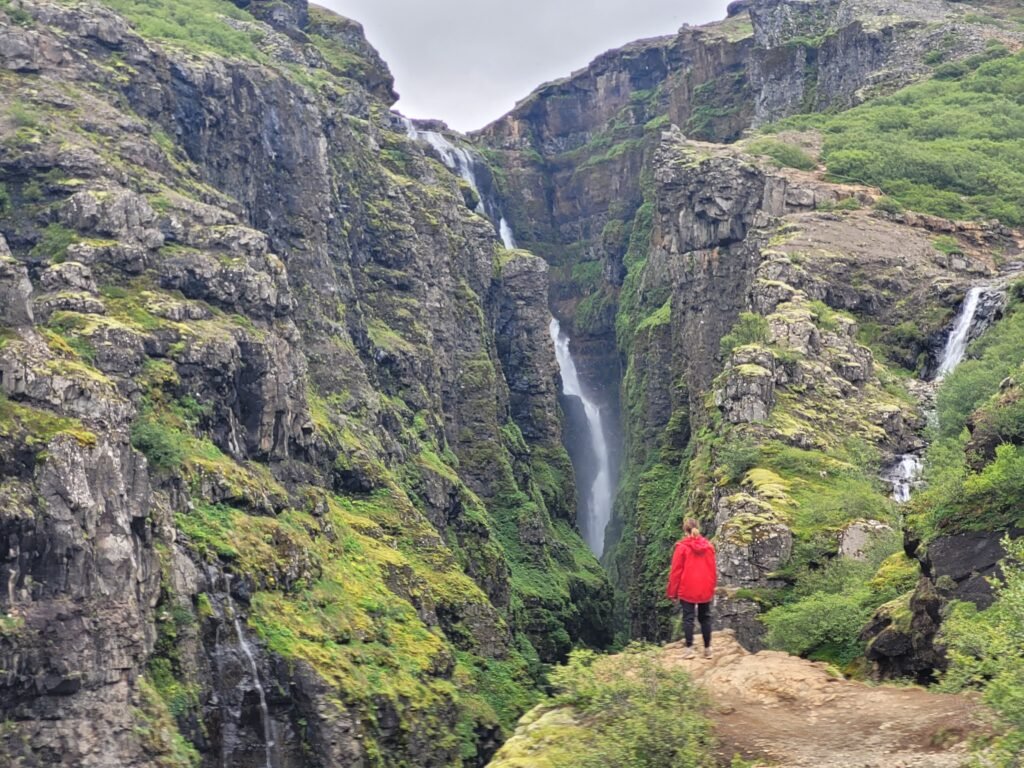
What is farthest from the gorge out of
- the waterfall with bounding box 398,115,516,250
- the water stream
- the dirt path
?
the waterfall with bounding box 398,115,516,250

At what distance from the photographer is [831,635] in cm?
3625

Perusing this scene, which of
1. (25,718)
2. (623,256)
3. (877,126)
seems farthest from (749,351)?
(623,256)

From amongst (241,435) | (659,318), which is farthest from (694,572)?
(659,318)

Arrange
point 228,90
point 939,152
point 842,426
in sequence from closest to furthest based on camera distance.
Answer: point 842,426, point 228,90, point 939,152

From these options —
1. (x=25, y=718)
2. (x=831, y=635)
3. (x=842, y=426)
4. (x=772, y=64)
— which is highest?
(x=772, y=64)

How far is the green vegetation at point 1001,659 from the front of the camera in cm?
1794

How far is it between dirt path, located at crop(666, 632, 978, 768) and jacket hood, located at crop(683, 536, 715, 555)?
226 cm

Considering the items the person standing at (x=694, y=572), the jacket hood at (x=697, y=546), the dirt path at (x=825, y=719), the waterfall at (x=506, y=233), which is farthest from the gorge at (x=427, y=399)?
the waterfall at (x=506, y=233)

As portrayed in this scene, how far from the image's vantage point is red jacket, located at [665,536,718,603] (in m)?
26.8

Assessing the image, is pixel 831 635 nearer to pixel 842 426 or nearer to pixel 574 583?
pixel 842 426

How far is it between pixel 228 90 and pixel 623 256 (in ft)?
269

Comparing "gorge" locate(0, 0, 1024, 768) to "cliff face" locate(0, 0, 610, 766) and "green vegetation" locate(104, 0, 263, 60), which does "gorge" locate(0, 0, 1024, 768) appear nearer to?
"cliff face" locate(0, 0, 610, 766)

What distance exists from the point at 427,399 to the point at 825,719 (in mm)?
79403

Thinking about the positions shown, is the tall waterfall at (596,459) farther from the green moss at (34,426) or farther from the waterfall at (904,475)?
the green moss at (34,426)
